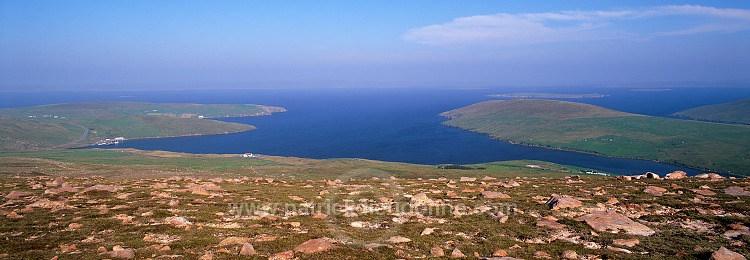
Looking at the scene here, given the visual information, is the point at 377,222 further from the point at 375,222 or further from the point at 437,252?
the point at 437,252

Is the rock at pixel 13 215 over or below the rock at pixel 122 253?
below

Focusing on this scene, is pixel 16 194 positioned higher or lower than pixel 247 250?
lower

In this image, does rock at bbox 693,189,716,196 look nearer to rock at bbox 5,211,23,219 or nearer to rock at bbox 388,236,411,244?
rock at bbox 388,236,411,244

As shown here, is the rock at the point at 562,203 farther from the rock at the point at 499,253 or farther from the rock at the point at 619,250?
the rock at the point at 499,253

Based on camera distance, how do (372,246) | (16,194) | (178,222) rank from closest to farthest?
(372,246) < (178,222) < (16,194)

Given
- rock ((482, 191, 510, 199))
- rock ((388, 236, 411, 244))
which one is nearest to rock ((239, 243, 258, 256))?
rock ((388, 236, 411, 244))

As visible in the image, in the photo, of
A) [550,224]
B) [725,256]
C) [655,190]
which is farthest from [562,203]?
[725,256]

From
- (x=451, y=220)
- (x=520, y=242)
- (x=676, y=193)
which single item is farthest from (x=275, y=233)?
(x=676, y=193)

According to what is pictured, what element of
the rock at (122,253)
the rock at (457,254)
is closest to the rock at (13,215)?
the rock at (122,253)
